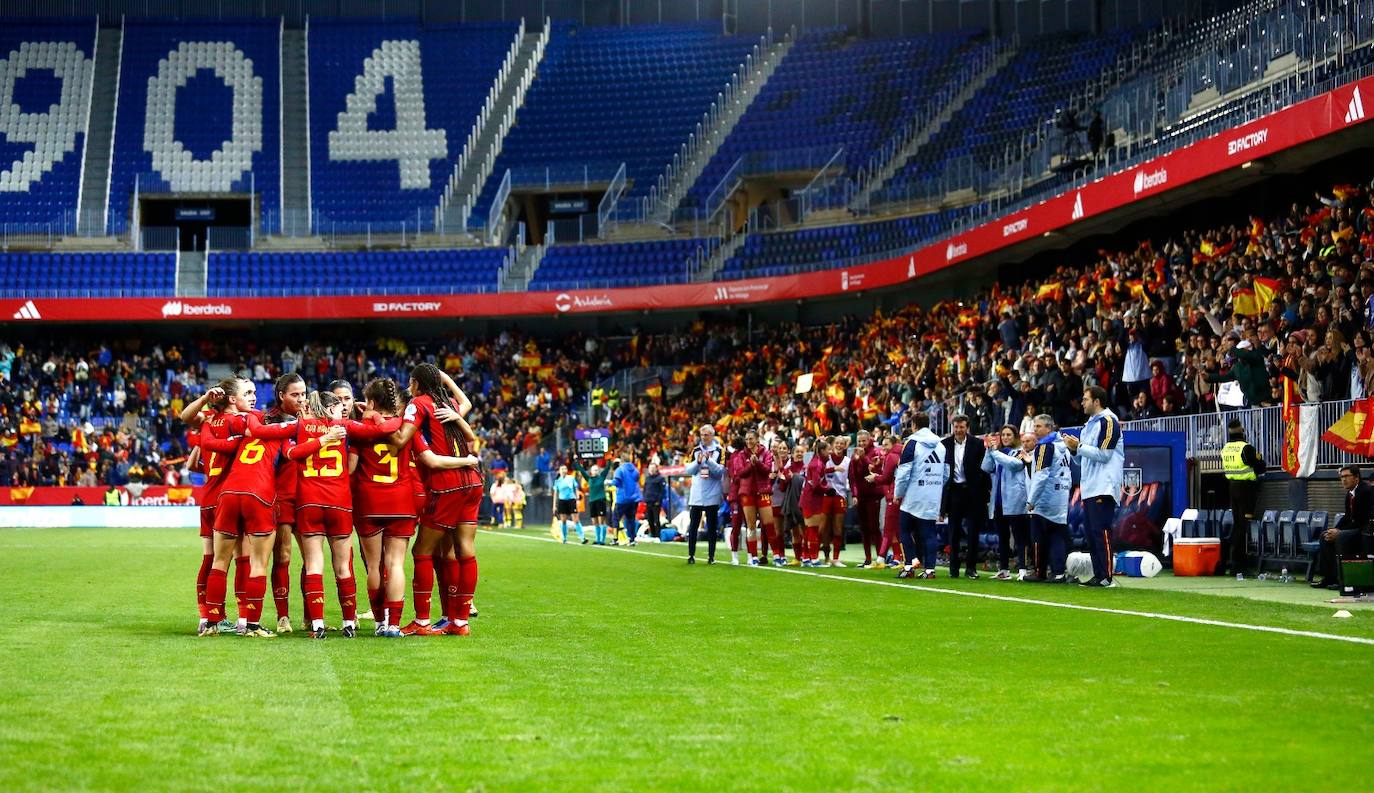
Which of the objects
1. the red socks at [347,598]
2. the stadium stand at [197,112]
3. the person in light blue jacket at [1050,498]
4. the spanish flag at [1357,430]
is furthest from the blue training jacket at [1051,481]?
the stadium stand at [197,112]

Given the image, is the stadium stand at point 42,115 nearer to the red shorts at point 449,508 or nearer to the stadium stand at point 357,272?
the stadium stand at point 357,272

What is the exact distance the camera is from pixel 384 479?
12.0 m

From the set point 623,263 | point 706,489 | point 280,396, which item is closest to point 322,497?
point 280,396

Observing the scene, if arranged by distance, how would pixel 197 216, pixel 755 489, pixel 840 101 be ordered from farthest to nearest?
1. pixel 197 216
2. pixel 840 101
3. pixel 755 489

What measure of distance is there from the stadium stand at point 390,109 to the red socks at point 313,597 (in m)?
45.9

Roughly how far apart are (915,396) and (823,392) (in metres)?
7.09

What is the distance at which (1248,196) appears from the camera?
30859 millimetres

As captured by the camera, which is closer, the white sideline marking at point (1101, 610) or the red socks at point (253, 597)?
the white sideline marking at point (1101, 610)

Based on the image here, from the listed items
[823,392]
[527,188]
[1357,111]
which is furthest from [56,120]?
[1357,111]

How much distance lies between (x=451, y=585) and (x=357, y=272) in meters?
44.4

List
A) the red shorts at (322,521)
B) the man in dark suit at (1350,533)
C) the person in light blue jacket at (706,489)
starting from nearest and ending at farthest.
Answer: the red shorts at (322,521), the man in dark suit at (1350,533), the person in light blue jacket at (706,489)

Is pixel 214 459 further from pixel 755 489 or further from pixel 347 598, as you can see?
pixel 755 489

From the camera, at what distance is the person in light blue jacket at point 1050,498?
1802 centimetres

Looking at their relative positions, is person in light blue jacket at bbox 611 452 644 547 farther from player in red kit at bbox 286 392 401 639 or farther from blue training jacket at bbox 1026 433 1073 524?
player in red kit at bbox 286 392 401 639
